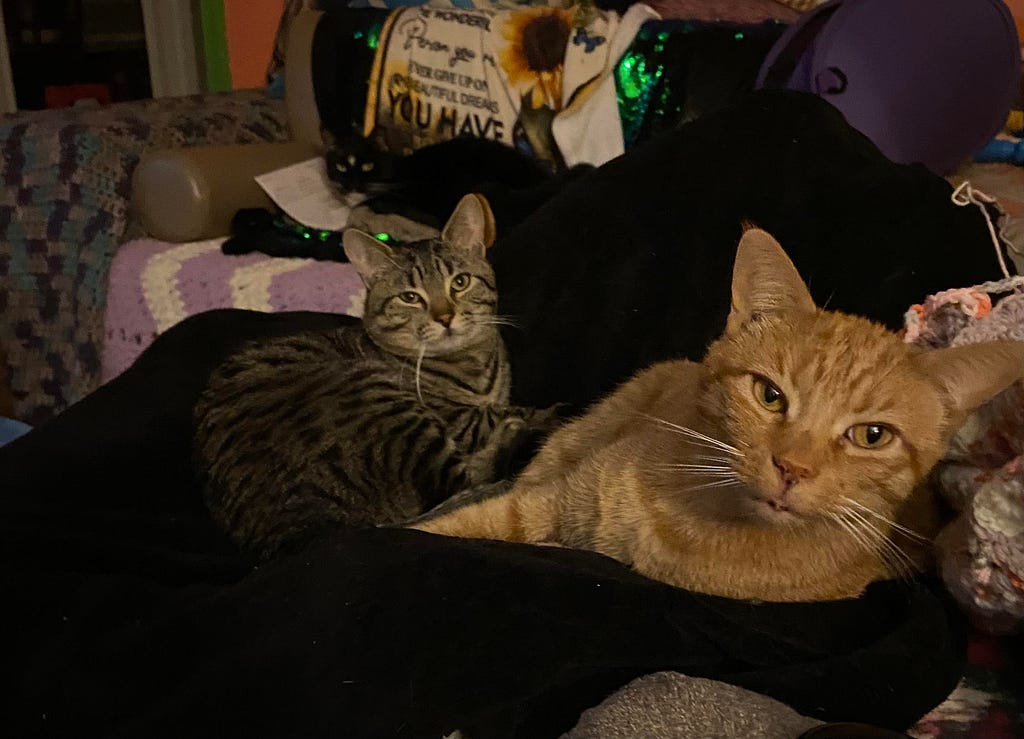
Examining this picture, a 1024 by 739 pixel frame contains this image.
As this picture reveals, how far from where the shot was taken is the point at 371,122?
2793 millimetres

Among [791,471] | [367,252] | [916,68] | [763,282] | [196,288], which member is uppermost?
[916,68]

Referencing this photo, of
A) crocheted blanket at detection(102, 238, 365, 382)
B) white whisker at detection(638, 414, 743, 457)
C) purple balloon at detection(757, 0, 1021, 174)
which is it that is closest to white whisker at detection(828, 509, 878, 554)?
white whisker at detection(638, 414, 743, 457)

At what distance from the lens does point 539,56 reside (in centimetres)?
262

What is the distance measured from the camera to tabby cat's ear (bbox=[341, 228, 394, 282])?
172 centimetres

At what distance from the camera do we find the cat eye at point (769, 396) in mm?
903

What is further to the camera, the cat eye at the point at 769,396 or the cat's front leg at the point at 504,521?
A: the cat's front leg at the point at 504,521

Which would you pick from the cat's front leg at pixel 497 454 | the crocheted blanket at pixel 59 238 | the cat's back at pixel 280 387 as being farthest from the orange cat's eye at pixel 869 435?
the crocheted blanket at pixel 59 238

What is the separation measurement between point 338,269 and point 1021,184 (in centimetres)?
178

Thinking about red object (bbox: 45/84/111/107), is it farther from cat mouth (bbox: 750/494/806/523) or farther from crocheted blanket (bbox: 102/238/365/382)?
cat mouth (bbox: 750/494/806/523)

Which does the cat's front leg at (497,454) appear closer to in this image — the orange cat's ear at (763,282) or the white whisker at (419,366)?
the white whisker at (419,366)

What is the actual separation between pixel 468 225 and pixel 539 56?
1136mm

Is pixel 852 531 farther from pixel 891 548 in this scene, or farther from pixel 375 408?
pixel 375 408

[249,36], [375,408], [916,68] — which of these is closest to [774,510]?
[375,408]

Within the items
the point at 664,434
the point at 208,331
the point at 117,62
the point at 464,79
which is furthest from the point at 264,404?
the point at 117,62
